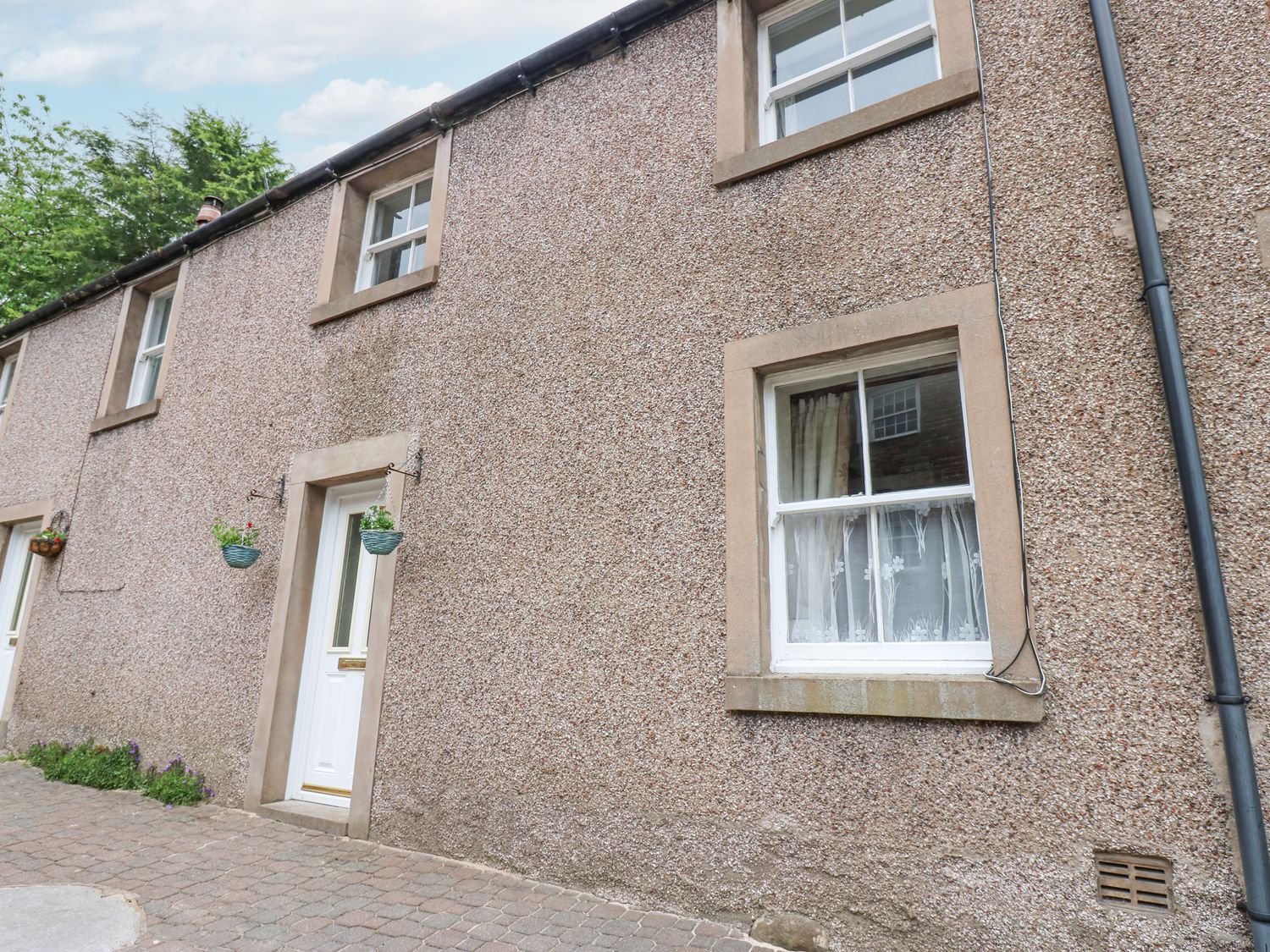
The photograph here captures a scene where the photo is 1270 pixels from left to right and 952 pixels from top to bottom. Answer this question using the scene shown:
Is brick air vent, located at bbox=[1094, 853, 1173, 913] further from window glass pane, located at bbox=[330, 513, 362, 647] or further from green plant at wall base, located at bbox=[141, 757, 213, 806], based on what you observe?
green plant at wall base, located at bbox=[141, 757, 213, 806]

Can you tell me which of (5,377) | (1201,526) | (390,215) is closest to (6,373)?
(5,377)

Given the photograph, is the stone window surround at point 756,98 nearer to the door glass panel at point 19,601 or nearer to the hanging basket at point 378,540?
the hanging basket at point 378,540

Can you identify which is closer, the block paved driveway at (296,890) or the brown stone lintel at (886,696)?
the brown stone lintel at (886,696)

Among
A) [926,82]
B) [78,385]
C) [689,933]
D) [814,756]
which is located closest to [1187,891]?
[814,756]

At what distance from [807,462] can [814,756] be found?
58.3 inches

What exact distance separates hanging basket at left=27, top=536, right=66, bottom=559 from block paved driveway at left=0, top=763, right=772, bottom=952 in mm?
3343

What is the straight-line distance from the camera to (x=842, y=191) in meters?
4.02

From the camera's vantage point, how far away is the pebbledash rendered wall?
2.84 metres

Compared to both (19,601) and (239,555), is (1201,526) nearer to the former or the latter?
(239,555)

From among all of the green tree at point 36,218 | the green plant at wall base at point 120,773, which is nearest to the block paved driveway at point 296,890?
the green plant at wall base at point 120,773

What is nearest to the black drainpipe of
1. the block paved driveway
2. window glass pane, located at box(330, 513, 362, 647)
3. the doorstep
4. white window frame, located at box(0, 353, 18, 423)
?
the block paved driveway

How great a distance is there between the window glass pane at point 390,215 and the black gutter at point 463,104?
38cm

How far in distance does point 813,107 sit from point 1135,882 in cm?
438

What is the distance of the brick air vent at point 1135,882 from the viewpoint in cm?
262
